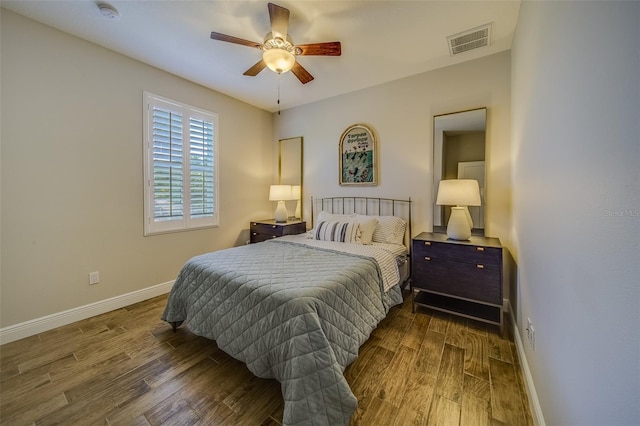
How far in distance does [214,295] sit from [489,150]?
3.06 metres

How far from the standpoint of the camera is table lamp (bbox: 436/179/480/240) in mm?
2418

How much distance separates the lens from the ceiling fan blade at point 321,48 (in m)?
2.03

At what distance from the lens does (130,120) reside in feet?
9.22

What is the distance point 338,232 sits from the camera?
302 centimetres

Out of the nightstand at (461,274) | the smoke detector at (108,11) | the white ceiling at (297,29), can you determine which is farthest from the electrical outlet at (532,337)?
the smoke detector at (108,11)

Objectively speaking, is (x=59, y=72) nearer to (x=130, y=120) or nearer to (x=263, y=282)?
(x=130, y=120)

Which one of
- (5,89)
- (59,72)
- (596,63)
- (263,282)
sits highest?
(59,72)

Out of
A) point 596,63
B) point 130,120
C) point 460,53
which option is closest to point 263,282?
point 596,63

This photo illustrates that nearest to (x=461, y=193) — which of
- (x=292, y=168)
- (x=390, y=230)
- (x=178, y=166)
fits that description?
(x=390, y=230)

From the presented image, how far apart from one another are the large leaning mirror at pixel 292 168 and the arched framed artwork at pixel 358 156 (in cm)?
82

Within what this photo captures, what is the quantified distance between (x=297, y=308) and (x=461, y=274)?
1728 mm

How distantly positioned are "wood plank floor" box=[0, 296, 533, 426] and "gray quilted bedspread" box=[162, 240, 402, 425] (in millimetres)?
194

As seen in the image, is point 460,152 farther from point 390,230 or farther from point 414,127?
point 390,230

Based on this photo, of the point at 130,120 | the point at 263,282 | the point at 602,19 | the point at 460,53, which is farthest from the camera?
the point at 130,120
